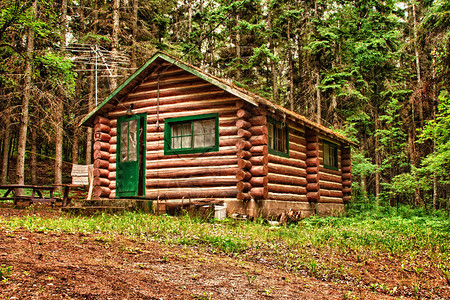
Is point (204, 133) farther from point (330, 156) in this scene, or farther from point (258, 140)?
point (330, 156)

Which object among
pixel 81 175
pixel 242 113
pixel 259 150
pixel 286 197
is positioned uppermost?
pixel 242 113

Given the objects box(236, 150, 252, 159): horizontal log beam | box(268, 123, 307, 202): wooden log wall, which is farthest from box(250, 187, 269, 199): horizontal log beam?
box(236, 150, 252, 159): horizontal log beam

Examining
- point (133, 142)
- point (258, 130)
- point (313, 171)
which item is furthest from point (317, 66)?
point (133, 142)

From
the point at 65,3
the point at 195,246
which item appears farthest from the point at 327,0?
the point at 195,246

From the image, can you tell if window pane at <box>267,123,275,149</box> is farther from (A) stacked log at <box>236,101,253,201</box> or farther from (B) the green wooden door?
(B) the green wooden door

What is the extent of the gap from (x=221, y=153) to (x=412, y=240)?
5.90m

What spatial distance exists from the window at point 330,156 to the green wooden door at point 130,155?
8.14 meters

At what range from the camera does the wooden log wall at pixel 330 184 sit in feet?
54.9

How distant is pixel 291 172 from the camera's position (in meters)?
14.1

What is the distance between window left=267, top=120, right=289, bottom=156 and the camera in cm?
1330

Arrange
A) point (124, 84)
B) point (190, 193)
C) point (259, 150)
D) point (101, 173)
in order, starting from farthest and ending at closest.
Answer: point (101, 173), point (124, 84), point (190, 193), point (259, 150)

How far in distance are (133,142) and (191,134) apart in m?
2.41

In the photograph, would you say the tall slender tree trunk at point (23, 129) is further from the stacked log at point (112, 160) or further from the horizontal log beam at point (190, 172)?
the horizontal log beam at point (190, 172)

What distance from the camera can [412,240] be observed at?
31.6 ft
